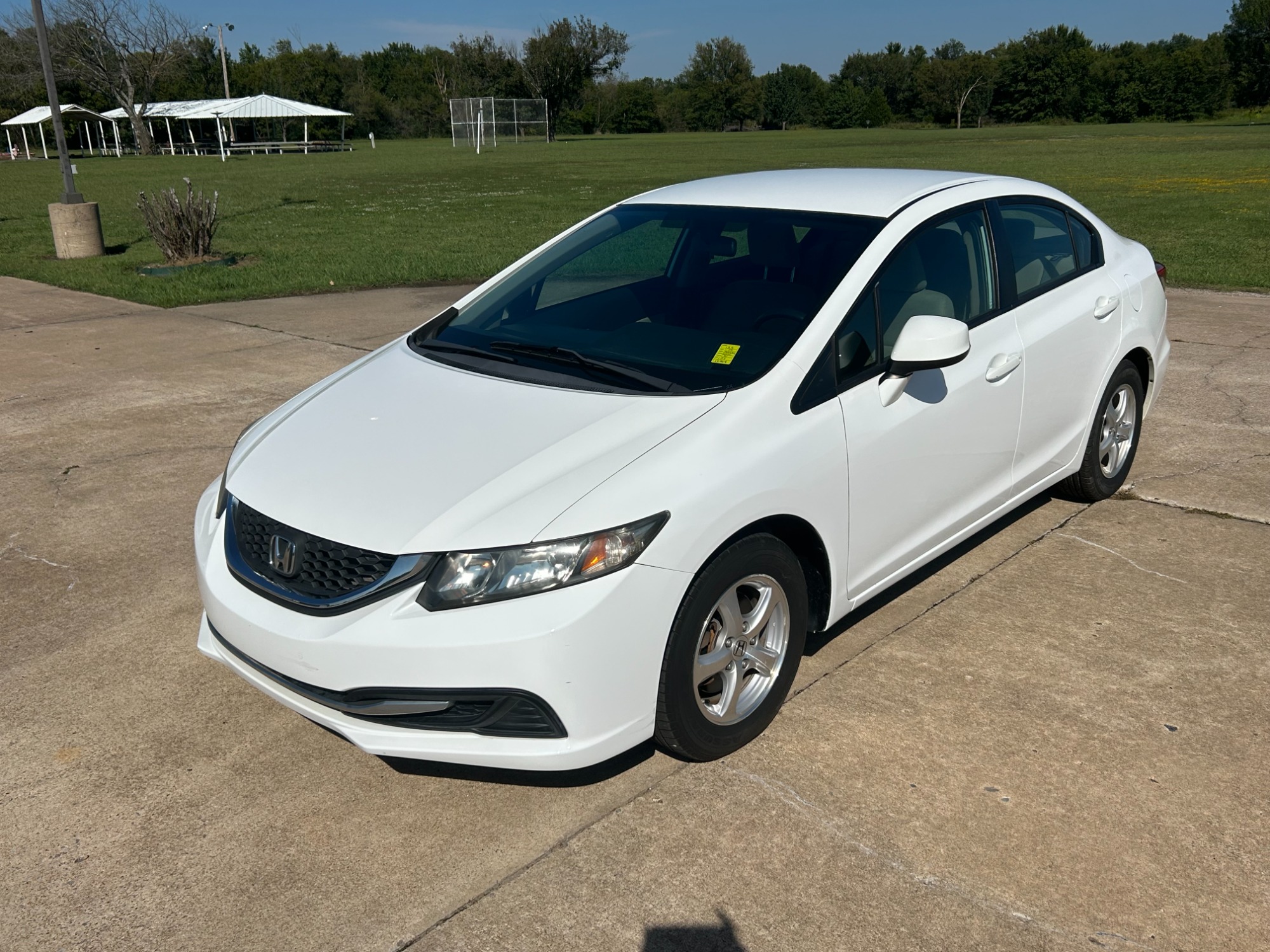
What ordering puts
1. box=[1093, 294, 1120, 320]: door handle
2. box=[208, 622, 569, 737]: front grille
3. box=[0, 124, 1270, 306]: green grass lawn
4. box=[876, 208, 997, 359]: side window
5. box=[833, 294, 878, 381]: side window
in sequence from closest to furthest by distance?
box=[208, 622, 569, 737]: front grille < box=[833, 294, 878, 381]: side window < box=[876, 208, 997, 359]: side window < box=[1093, 294, 1120, 320]: door handle < box=[0, 124, 1270, 306]: green grass lawn

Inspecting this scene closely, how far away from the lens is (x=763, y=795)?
314 cm

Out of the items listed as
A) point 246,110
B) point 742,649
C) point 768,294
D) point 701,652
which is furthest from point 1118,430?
point 246,110

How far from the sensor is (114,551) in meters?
4.95

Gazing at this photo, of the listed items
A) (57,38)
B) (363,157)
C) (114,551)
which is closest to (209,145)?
(57,38)

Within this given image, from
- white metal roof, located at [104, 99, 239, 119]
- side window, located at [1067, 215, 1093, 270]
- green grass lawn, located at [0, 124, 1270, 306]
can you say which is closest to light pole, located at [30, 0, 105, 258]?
green grass lawn, located at [0, 124, 1270, 306]

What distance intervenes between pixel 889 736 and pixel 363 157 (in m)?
54.4

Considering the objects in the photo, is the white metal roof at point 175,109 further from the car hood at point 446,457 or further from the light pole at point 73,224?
the car hood at point 446,457

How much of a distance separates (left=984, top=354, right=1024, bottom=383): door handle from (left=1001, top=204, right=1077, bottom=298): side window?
36cm

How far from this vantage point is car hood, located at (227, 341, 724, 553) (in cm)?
287

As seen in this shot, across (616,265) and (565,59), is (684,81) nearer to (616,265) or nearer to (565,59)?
(565,59)

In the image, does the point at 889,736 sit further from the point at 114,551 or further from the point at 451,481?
the point at 114,551

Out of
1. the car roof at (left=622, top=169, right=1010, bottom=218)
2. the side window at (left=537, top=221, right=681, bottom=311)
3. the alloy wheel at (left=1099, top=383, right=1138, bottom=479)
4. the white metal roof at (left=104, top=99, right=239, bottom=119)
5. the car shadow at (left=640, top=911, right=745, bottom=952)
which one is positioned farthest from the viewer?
the white metal roof at (left=104, top=99, right=239, bottom=119)

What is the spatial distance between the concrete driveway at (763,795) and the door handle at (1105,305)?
3.27ft

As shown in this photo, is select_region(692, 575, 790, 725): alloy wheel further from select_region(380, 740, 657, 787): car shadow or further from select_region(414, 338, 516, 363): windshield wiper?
select_region(414, 338, 516, 363): windshield wiper
